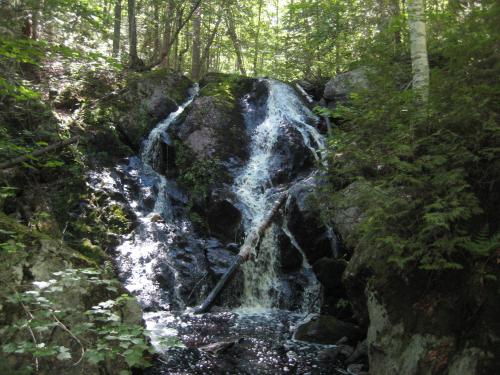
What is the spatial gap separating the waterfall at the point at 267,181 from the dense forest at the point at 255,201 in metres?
0.05

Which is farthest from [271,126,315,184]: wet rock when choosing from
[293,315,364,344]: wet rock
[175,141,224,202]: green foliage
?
[293,315,364,344]: wet rock

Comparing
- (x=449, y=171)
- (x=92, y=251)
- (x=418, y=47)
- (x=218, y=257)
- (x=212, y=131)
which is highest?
(x=418, y=47)

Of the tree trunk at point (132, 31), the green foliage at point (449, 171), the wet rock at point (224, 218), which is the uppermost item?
the tree trunk at point (132, 31)

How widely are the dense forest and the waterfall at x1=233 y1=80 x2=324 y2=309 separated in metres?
0.05

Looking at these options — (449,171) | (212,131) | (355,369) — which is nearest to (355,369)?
(355,369)

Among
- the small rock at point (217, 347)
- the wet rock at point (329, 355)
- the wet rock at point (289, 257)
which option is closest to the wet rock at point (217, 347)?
the small rock at point (217, 347)

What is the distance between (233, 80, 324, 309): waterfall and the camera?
9001 millimetres

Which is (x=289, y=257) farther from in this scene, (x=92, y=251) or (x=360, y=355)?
(x=92, y=251)

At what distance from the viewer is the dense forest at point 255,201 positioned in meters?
4.02

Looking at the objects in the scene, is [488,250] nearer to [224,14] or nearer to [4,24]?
[4,24]

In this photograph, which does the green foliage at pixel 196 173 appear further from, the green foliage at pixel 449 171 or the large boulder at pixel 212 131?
the green foliage at pixel 449 171

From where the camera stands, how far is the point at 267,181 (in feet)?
36.7

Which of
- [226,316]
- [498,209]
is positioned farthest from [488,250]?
[226,316]

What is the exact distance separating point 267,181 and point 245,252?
2744 millimetres
